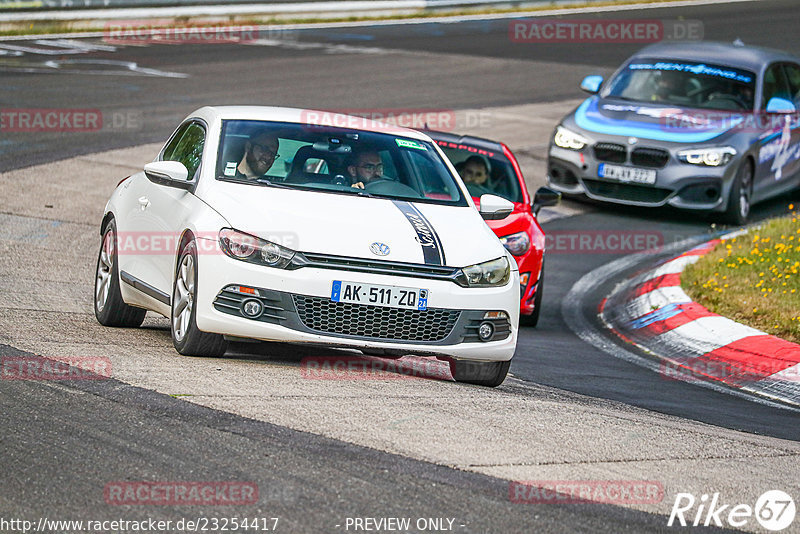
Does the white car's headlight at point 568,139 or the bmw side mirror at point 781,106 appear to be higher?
the bmw side mirror at point 781,106

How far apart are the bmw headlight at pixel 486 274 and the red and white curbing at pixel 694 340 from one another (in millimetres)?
2133

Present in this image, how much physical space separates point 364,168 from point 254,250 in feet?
4.43

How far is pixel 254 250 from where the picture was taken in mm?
7219

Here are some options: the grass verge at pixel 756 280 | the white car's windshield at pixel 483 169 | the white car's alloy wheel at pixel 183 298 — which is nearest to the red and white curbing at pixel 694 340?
the grass verge at pixel 756 280

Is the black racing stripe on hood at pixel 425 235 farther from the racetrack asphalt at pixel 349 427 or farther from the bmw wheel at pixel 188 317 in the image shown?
the bmw wheel at pixel 188 317

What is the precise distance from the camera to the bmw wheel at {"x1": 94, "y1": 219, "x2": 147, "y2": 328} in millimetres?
8617

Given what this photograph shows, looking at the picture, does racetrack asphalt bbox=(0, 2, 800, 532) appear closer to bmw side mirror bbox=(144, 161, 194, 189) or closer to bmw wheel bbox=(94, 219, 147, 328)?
bmw wheel bbox=(94, 219, 147, 328)

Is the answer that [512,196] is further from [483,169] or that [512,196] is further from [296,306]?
[296,306]

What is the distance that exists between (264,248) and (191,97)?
43.0 feet

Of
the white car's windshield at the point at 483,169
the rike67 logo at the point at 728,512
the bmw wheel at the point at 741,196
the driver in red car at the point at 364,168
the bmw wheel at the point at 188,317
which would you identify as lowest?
the bmw wheel at the point at 741,196

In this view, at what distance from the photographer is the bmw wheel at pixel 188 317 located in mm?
7336

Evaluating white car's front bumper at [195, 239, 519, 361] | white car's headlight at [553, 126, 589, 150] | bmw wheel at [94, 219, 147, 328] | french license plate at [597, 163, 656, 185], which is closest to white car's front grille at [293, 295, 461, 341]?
white car's front bumper at [195, 239, 519, 361]

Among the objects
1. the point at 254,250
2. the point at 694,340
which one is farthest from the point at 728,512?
the point at 694,340

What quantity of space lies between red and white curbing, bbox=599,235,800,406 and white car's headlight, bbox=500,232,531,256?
1.06 meters
